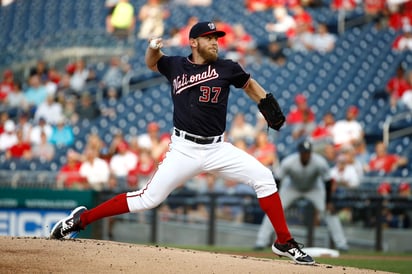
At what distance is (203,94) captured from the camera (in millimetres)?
6484

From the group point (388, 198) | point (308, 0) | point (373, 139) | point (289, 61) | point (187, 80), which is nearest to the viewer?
point (187, 80)

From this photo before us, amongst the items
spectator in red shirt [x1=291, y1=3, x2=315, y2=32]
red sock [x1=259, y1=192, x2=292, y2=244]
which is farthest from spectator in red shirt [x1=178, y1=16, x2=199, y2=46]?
red sock [x1=259, y1=192, x2=292, y2=244]

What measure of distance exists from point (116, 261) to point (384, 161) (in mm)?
8391

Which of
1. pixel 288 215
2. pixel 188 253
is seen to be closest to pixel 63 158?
pixel 288 215

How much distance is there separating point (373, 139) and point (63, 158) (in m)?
5.29

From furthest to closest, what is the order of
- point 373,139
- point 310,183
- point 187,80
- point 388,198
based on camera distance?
point 373,139 → point 388,198 → point 310,183 → point 187,80

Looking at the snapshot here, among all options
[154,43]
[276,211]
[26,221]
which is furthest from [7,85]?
[276,211]

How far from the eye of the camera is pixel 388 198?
1262 cm

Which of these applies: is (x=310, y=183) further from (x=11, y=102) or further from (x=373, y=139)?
(x=11, y=102)

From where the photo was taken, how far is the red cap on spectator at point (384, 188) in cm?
1309

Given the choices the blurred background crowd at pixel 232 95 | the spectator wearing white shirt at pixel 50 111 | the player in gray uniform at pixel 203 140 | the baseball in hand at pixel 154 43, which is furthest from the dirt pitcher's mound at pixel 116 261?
the spectator wearing white shirt at pixel 50 111

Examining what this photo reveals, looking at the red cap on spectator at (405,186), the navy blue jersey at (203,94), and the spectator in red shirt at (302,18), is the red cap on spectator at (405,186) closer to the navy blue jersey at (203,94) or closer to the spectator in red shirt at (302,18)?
the spectator in red shirt at (302,18)

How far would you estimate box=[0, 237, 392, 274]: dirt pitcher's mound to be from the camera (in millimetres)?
5883

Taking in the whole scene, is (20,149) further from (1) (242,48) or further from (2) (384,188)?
(2) (384,188)
